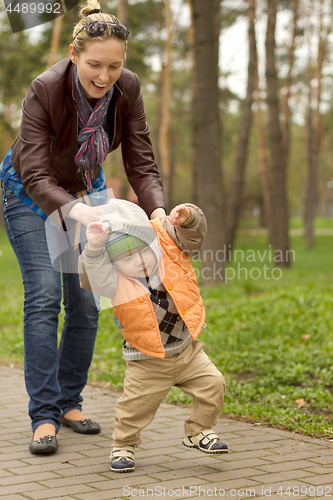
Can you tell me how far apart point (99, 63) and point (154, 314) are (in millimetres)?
1187

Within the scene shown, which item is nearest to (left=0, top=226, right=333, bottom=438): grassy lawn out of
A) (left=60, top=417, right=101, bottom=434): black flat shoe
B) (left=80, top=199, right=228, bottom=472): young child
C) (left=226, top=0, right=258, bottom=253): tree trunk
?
(left=60, top=417, right=101, bottom=434): black flat shoe

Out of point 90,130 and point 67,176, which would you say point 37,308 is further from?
point 90,130

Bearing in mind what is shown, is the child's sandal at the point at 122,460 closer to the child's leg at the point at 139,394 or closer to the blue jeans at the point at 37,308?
the child's leg at the point at 139,394

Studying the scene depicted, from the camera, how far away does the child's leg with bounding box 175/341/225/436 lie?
2715 millimetres

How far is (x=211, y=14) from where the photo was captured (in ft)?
29.9

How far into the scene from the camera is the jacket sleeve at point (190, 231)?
259 cm

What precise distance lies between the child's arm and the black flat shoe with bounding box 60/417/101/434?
3.52 feet

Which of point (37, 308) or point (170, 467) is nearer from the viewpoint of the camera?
point (170, 467)

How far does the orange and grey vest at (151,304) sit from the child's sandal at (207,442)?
1.53ft

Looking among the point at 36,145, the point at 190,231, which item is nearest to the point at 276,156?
the point at 36,145

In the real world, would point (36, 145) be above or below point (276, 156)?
below

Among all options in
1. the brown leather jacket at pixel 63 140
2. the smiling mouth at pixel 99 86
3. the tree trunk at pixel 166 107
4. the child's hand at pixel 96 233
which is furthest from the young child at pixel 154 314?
the tree trunk at pixel 166 107

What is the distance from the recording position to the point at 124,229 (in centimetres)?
250

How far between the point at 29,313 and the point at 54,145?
897 mm
